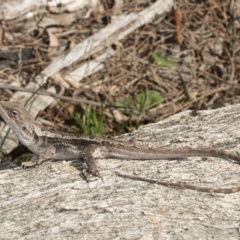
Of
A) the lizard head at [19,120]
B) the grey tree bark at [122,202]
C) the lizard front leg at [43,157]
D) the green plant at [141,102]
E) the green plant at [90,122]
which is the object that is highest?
the lizard head at [19,120]

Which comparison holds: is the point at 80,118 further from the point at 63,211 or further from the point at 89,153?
the point at 63,211

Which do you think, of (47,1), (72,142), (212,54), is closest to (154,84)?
(212,54)

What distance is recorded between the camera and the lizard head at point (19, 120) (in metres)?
4.50

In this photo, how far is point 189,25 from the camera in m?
7.45

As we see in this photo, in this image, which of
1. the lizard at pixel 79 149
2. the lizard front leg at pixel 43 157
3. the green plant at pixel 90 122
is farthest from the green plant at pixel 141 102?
the lizard front leg at pixel 43 157

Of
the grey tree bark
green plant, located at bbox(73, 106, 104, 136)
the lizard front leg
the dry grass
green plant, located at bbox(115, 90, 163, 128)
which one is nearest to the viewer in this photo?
the grey tree bark

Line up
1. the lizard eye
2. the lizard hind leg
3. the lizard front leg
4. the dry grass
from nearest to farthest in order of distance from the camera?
1. the lizard hind leg
2. the lizard front leg
3. the lizard eye
4. the dry grass

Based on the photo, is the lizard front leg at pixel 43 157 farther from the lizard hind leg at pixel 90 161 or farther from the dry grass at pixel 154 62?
the dry grass at pixel 154 62

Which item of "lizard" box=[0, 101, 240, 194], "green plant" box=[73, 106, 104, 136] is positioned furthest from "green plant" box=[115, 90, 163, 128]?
"lizard" box=[0, 101, 240, 194]

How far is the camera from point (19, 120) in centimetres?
451

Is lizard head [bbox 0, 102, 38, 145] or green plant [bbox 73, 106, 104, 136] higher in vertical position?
lizard head [bbox 0, 102, 38, 145]

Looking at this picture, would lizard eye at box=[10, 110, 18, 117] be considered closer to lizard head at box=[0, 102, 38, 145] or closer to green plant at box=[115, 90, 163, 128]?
lizard head at box=[0, 102, 38, 145]

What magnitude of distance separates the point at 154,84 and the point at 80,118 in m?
1.02

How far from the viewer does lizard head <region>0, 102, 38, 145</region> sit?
4.50 meters
